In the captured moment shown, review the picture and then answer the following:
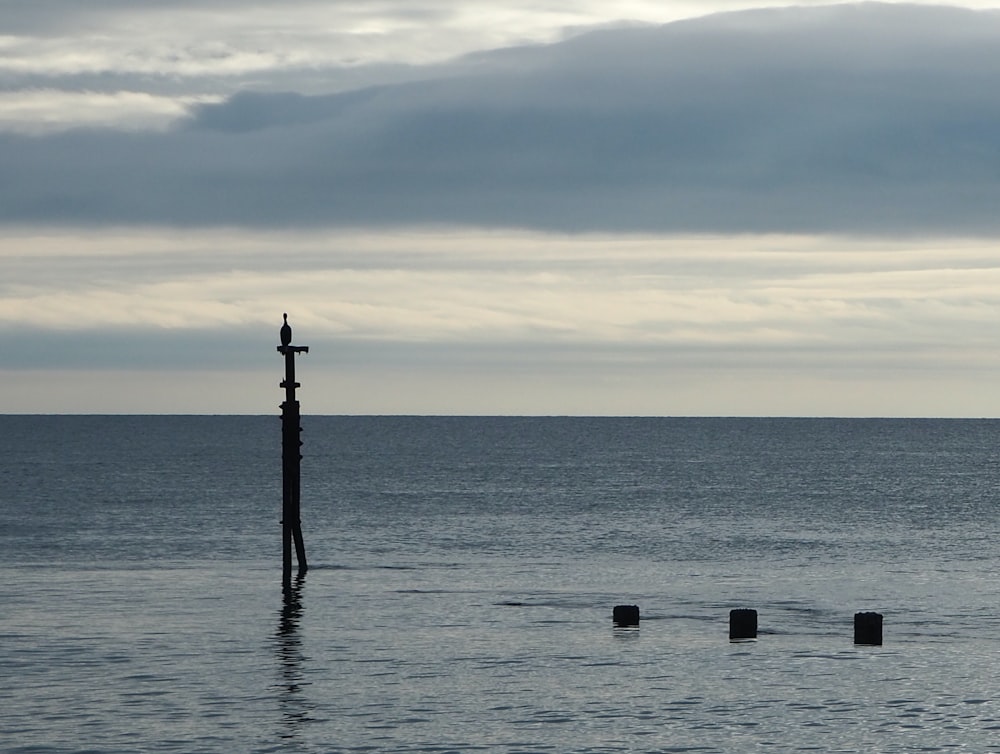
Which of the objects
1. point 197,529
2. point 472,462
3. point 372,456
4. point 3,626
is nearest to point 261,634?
point 3,626

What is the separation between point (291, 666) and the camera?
109ft

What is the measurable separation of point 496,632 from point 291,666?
662 centimetres

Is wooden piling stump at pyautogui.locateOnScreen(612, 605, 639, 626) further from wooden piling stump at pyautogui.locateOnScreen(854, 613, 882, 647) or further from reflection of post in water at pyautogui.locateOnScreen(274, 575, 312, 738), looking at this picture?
reflection of post in water at pyautogui.locateOnScreen(274, 575, 312, 738)

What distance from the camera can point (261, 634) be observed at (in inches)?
1491

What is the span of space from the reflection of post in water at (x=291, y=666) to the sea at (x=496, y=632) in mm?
94

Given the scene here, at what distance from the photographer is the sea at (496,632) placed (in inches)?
1074

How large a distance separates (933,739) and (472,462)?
480ft

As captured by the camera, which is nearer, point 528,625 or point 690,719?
point 690,719

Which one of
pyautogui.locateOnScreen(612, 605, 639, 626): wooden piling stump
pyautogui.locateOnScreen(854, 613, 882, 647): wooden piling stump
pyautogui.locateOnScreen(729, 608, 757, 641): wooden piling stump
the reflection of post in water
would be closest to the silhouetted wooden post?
the reflection of post in water

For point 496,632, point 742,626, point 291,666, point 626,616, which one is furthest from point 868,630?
point 291,666

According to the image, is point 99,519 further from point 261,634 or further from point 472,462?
point 472,462

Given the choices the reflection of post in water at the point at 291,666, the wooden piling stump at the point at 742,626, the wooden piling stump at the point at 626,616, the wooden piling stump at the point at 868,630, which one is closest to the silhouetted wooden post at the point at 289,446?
the reflection of post in water at the point at 291,666

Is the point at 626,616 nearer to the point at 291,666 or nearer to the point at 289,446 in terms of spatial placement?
the point at 291,666

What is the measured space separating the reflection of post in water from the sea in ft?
0.31
